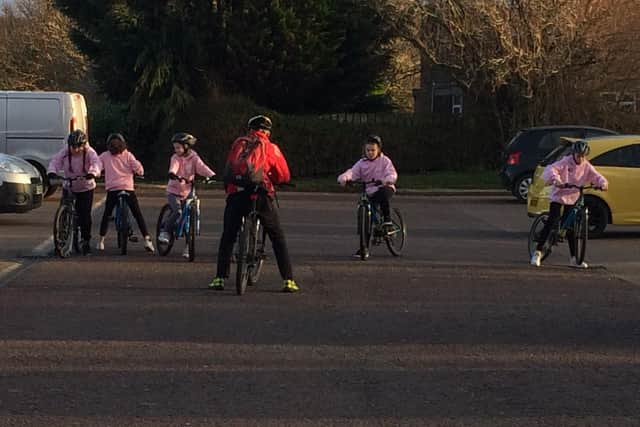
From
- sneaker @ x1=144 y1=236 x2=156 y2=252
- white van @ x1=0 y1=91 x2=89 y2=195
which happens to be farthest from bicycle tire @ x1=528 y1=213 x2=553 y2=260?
white van @ x1=0 y1=91 x2=89 y2=195

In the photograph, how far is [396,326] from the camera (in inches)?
378

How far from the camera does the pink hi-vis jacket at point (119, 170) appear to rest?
14.6m

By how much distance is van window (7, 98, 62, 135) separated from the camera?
917 inches

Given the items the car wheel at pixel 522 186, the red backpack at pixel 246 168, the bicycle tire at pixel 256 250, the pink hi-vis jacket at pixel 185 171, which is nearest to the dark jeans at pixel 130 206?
the pink hi-vis jacket at pixel 185 171

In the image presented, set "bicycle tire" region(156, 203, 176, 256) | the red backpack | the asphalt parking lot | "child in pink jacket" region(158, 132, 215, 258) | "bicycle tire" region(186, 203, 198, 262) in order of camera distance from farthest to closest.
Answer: "bicycle tire" region(156, 203, 176, 256), "child in pink jacket" region(158, 132, 215, 258), "bicycle tire" region(186, 203, 198, 262), the red backpack, the asphalt parking lot

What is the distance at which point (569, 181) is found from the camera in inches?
540

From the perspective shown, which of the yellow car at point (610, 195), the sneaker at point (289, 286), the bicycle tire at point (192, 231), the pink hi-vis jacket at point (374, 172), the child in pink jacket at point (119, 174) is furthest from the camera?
the yellow car at point (610, 195)

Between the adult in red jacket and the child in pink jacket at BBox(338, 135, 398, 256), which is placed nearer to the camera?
the adult in red jacket

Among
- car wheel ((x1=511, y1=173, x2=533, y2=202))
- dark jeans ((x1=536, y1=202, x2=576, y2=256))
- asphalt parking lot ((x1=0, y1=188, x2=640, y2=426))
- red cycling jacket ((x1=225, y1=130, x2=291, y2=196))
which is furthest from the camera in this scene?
car wheel ((x1=511, y1=173, x2=533, y2=202))

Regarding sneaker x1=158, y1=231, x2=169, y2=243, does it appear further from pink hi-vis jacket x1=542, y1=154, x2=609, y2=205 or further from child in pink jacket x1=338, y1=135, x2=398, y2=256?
pink hi-vis jacket x1=542, y1=154, x2=609, y2=205

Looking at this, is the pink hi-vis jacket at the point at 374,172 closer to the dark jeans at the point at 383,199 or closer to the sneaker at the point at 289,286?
the dark jeans at the point at 383,199

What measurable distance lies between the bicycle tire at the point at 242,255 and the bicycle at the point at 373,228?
3.28 metres

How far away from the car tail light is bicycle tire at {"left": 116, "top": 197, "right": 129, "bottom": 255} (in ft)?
38.8

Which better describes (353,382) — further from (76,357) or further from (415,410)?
(76,357)
